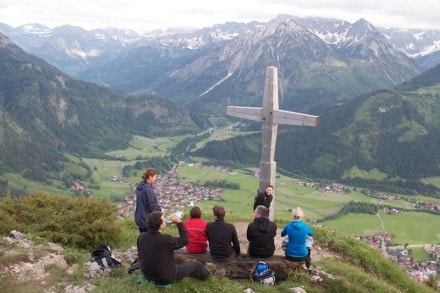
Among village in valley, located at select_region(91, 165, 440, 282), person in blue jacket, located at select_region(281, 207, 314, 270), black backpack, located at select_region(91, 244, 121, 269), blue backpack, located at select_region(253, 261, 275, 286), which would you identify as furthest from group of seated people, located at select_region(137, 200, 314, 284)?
village in valley, located at select_region(91, 165, 440, 282)

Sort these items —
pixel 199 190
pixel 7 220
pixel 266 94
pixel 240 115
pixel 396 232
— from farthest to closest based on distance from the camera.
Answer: pixel 199 190, pixel 396 232, pixel 240 115, pixel 266 94, pixel 7 220

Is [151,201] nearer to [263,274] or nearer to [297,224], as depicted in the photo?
[263,274]

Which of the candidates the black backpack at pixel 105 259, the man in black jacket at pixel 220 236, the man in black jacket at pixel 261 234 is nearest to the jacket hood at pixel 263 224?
the man in black jacket at pixel 261 234

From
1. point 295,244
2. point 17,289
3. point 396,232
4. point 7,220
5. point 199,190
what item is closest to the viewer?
point 17,289

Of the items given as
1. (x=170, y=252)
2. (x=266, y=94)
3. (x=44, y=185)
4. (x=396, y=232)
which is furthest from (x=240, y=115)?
(x=44, y=185)

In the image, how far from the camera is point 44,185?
16812 centimetres

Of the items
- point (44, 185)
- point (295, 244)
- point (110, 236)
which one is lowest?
point (44, 185)

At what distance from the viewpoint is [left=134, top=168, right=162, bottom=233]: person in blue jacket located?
13.8 metres

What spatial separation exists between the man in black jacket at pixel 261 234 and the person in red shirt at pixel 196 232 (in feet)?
4.94

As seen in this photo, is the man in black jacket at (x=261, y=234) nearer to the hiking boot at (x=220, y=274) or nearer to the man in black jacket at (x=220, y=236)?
the man in black jacket at (x=220, y=236)

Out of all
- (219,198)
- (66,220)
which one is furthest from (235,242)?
(219,198)

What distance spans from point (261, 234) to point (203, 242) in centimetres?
191

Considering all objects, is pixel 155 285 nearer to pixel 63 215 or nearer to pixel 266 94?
pixel 63 215

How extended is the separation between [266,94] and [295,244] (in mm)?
7721
